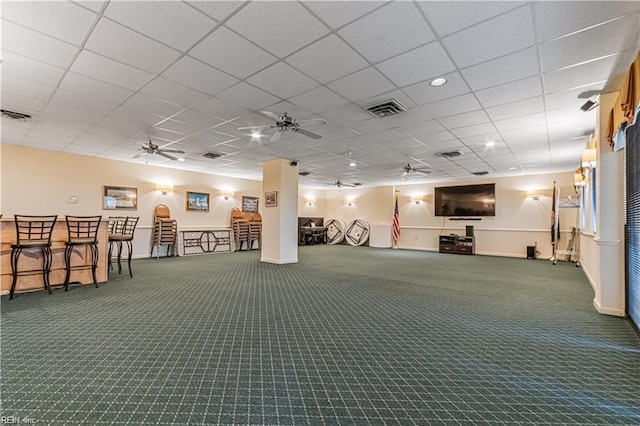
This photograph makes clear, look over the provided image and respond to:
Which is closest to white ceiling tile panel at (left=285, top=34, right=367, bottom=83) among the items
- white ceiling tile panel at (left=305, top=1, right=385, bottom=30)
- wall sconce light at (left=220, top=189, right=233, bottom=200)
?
white ceiling tile panel at (left=305, top=1, right=385, bottom=30)

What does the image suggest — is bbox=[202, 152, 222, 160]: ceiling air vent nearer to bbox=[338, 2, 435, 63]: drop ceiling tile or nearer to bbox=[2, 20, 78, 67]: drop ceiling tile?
bbox=[2, 20, 78, 67]: drop ceiling tile

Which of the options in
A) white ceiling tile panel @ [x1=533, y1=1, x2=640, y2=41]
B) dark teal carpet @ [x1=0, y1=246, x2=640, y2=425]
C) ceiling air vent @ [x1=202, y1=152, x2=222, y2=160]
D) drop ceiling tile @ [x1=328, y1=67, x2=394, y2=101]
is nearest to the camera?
dark teal carpet @ [x1=0, y1=246, x2=640, y2=425]

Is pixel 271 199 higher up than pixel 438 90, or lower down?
lower down

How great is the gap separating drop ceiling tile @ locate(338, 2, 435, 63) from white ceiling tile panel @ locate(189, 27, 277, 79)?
2.91 ft

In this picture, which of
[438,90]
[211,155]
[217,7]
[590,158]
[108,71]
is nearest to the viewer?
[217,7]

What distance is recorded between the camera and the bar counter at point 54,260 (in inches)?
164

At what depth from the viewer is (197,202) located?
9.84m

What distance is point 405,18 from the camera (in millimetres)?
2381

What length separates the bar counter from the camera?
4.16 metres

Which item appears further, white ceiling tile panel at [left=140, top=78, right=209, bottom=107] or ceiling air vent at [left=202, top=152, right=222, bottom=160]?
ceiling air vent at [left=202, top=152, right=222, bottom=160]

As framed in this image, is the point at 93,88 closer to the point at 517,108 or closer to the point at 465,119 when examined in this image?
the point at 465,119

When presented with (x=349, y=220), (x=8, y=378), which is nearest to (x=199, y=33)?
(x=8, y=378)

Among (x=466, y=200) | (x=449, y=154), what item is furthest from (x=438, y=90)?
(x=466, y=200)

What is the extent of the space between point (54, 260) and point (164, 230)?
4122 millimetres
